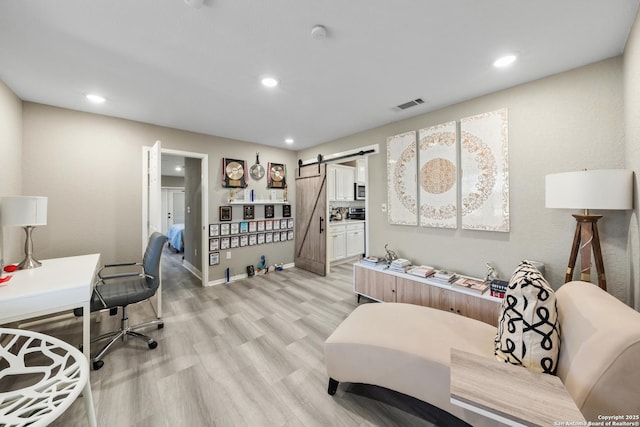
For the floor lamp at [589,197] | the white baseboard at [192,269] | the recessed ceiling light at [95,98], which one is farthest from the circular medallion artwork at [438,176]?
the white baseboard at [192,269]

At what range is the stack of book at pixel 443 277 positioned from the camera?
8.27 feet

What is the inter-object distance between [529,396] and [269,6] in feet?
7.60

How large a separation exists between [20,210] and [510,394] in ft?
11.7

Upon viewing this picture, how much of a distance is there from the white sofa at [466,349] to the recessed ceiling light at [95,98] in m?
3.42

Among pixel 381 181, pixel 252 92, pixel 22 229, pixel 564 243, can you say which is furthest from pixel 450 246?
pixel 22 229

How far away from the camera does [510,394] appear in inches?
36.8

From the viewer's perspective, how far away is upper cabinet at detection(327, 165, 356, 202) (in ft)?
17.7

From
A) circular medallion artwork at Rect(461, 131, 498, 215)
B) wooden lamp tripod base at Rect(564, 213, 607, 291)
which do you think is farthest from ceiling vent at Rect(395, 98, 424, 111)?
wooden lamp tripod base at Rect(564, 213, 607, 291)

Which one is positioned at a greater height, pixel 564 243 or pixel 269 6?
pixel 269 6

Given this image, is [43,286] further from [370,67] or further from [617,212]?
[617,212]

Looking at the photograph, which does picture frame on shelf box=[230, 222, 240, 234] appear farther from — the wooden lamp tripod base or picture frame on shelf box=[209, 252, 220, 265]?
the wooden lamp tripod base

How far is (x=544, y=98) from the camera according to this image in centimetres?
222

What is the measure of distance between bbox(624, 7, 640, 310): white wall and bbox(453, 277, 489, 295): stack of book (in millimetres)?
896

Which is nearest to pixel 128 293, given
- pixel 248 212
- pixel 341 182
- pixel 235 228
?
pixel 235 228
